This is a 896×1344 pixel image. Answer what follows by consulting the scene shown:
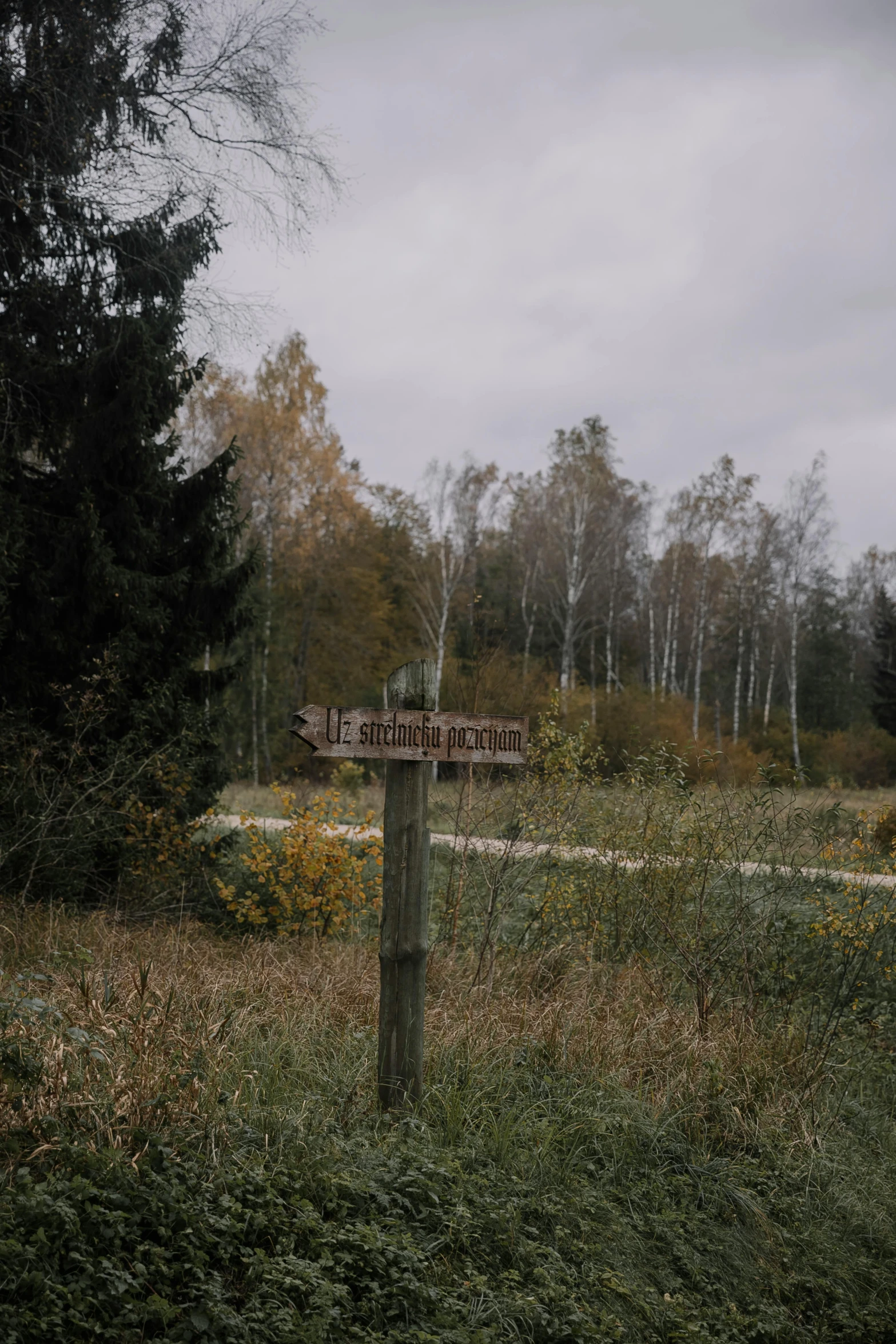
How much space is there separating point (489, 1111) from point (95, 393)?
6.19 meters

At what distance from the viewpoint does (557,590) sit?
27.7m

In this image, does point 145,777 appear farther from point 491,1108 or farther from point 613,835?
point 491,1108

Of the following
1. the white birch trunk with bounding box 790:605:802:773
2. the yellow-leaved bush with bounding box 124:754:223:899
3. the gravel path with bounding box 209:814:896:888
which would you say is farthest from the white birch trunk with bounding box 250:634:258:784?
the gravel path with bounding box 209:814:896:888

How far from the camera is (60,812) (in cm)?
680

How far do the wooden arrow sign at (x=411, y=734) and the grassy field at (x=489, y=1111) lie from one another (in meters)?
1.20

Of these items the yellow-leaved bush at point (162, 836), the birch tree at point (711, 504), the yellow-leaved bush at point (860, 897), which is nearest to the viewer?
the yellow-leaved bush at point (860, 897)

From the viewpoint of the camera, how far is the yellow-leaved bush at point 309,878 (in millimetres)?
6926

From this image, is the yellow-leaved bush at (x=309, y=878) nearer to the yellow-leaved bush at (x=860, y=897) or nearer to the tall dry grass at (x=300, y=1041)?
the tall dry grass at (x=300, y=1041)

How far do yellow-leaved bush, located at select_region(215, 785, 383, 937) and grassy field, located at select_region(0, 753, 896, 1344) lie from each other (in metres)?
0.04

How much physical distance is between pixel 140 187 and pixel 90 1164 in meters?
7.42

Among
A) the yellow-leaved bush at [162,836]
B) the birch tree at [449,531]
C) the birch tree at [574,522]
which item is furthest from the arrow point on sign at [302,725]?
the birch tree at [449,531]

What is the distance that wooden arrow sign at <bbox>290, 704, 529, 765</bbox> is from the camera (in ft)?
12.7

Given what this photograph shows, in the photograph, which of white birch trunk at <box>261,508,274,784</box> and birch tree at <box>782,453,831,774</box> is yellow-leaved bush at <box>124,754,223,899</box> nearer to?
white birch trunk at <box>261,508,274,784</box>

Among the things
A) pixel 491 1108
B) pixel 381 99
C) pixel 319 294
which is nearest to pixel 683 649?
pixel 319 294
